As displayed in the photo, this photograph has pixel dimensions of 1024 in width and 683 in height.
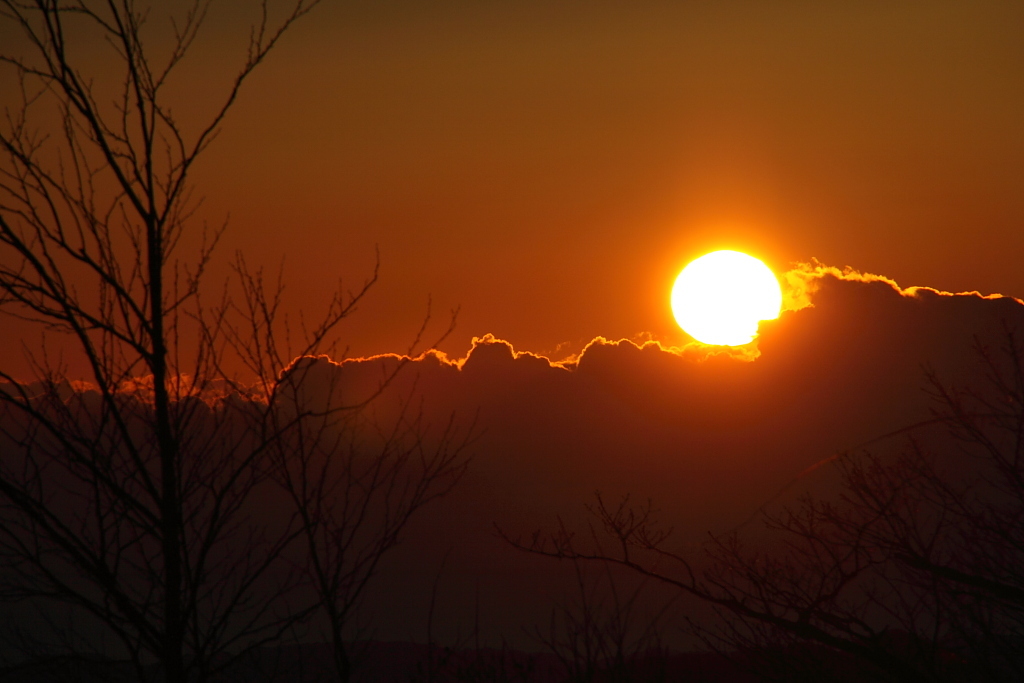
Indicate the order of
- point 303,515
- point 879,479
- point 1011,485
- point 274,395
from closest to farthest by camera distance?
point 274,395
point 303,515
point 1011,485
point 879,479

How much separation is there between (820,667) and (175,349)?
414 inches

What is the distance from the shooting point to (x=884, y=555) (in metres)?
10.4

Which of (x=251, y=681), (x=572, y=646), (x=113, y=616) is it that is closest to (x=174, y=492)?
(x=113, y=616)

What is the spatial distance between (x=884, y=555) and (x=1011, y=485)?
156cm

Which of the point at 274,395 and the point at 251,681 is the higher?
the point at 274,395

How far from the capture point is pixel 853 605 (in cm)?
1245

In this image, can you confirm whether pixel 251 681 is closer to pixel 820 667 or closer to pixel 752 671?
pixel 752 671

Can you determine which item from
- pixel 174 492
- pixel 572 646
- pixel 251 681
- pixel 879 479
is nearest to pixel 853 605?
pixel 879 479

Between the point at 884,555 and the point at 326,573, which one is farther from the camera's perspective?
the point at 884,555

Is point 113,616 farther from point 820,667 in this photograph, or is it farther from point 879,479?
point 820,667

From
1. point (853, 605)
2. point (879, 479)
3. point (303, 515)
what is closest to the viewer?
point (303, 515)

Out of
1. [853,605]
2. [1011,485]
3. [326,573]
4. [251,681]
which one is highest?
[1011,485]

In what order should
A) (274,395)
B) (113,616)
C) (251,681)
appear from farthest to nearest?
(251,681) → (274,395) → (113,616)

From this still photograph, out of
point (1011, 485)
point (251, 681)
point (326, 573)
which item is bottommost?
point (251, 681)
